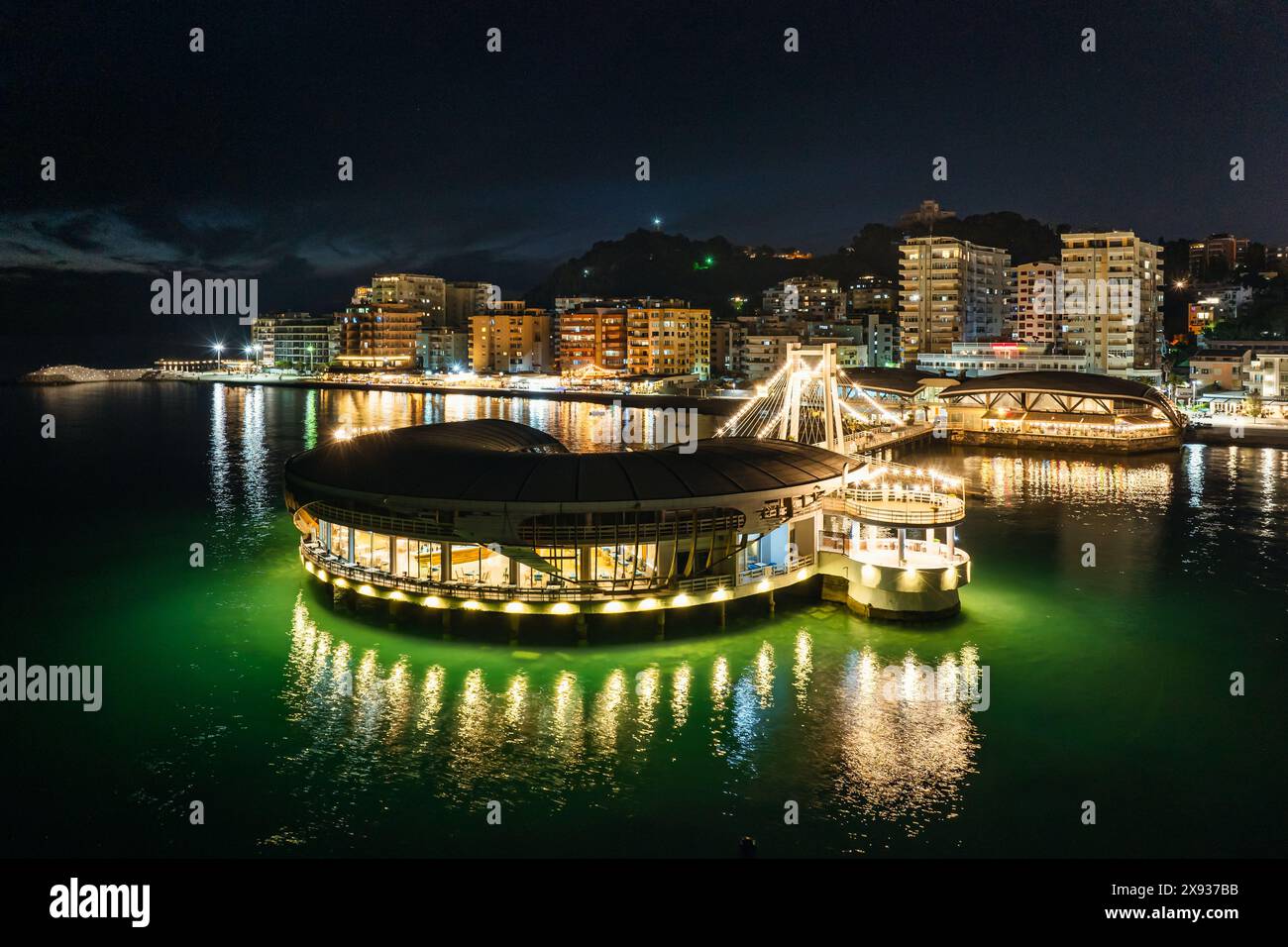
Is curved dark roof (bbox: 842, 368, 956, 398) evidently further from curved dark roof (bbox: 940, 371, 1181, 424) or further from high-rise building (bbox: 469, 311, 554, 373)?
high-rise building (bbox: 469, 311, 554, 373)

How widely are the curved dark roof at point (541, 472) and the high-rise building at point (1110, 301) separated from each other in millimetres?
74912

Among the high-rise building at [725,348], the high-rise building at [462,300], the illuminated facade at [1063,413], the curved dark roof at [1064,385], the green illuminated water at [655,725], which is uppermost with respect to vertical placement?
the high-rise building at [462,300]

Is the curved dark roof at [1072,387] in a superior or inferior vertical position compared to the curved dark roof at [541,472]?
superior

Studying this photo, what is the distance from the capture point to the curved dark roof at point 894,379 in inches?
3123

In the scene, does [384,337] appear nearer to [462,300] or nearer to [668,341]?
[462,300]

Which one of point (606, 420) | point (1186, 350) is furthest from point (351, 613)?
point (1186, 350)

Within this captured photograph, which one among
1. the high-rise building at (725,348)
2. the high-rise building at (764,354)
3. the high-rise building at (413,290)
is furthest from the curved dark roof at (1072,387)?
the high-rise building at (413,290)

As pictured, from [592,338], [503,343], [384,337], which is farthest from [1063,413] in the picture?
[384,337]

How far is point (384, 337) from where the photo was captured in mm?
147625

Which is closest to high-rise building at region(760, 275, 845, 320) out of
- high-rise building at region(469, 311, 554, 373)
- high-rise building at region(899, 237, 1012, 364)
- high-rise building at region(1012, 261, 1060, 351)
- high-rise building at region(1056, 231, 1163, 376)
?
high-rise building at region(899, 237, 1012, 364)

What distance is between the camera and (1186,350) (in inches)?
3804

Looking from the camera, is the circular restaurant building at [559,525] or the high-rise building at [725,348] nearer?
the circular restaurant building at [559,525]

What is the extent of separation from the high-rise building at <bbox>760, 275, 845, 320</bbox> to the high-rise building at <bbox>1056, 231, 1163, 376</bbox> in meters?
30.9

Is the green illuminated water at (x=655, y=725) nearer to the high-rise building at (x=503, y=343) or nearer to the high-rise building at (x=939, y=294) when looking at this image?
the high-rise building at (x=939, y=294)
